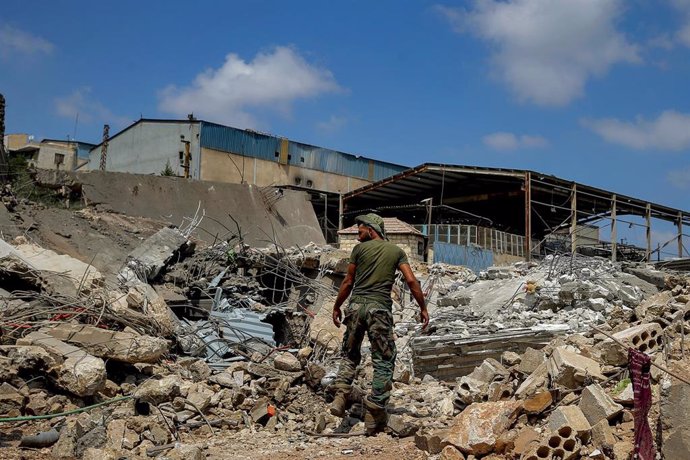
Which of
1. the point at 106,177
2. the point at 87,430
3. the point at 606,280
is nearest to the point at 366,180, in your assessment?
the point at 106,177

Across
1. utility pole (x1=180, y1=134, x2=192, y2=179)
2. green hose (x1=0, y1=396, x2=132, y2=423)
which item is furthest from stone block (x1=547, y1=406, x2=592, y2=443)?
utility pole (x1=180, y1=134, x2=192, y2=179)

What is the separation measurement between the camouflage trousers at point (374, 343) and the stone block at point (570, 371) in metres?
1.25

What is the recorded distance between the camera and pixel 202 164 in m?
30.7

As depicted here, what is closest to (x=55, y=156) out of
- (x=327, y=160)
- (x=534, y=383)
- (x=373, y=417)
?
(x=327, y=160)

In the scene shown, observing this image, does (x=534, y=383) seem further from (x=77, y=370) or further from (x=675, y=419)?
(x=77, y=370)

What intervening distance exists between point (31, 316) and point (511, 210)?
23862 mm

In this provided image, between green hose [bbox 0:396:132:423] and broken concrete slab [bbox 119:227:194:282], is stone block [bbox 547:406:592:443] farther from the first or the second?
broken concrete slab [bbox 119:227:194:282]

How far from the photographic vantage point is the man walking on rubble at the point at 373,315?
5172 mm

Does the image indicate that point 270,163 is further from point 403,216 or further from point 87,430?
point 87,430

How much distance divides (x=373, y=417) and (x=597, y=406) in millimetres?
1749

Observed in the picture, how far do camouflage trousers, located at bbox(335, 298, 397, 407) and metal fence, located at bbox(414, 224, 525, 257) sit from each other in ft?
57.0

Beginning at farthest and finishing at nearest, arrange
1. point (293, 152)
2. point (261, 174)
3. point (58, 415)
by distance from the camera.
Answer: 1. point (293, 152)
2. point (261, 174)
3. point (58, 415)

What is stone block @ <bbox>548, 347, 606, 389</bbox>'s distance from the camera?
4848mm

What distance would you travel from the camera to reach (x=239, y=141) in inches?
1264
